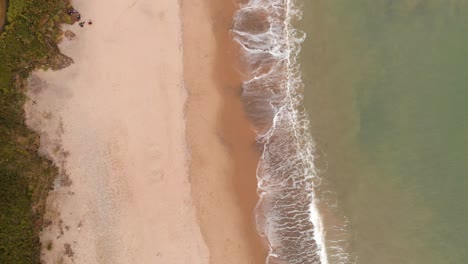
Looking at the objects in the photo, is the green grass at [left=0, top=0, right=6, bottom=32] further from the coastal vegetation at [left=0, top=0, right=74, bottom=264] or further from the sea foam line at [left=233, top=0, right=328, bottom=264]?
the sea foam line at [left=233, top=0, right=328, bottom=264]

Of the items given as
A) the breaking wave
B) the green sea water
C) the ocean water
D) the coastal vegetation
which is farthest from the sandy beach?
the green sea water

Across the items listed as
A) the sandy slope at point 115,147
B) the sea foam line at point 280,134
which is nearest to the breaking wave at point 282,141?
the sea foam line at point 280,134

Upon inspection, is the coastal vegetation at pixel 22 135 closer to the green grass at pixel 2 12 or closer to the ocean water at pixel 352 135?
the green grass at pixel 2 12

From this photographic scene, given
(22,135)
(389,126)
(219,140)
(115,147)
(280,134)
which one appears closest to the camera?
(22,135)

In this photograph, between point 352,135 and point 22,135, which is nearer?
point 22,135

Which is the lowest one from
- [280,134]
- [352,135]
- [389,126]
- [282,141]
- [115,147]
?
[115,147]

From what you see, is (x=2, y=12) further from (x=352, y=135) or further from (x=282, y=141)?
(x=352, y=135)

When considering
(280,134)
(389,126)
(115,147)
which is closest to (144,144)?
(115,147)
